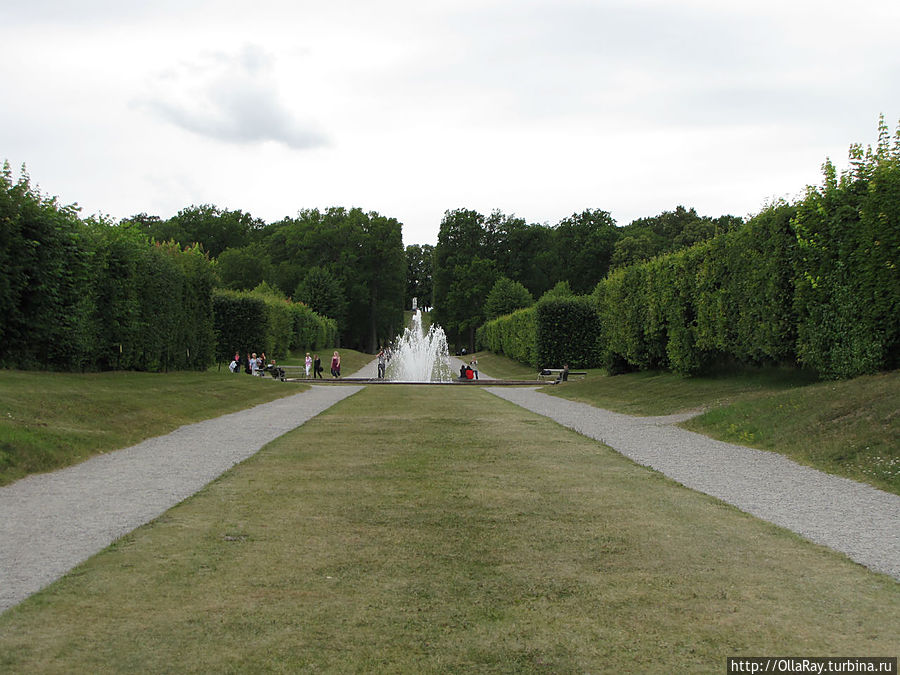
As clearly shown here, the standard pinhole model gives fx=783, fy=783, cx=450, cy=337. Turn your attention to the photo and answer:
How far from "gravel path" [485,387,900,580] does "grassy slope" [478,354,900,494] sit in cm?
41

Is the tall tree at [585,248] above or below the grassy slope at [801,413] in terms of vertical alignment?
above

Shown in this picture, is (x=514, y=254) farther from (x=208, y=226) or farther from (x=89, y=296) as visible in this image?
(x=89, y=296)

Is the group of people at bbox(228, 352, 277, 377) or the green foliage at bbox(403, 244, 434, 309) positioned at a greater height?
the green foliage at bbox(403, 244, 434, 309)

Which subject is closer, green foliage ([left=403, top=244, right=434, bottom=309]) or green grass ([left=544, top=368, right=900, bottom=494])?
green grass ([left=544, top=368, right=900, bottom=494])


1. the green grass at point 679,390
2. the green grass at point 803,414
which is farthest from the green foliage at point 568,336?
the green grass at point 803,414

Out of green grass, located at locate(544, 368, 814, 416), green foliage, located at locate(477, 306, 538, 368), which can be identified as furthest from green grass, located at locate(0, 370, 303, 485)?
green foliage, located at locate(477, 306, 538, 368)

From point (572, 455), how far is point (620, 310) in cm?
1968

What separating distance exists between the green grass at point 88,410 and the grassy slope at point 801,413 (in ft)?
34.0

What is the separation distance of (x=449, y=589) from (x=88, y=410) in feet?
38.4

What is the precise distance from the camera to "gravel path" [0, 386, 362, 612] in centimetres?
546

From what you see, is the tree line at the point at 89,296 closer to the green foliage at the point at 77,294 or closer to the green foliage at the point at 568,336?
the green foliage at the point at 77,294

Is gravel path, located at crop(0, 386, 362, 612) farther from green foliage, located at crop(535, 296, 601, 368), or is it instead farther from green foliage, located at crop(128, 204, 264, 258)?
green foliage, located at crop(128, 204, 264, 258)

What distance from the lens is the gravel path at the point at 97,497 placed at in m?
5.46

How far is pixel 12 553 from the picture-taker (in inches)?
224
